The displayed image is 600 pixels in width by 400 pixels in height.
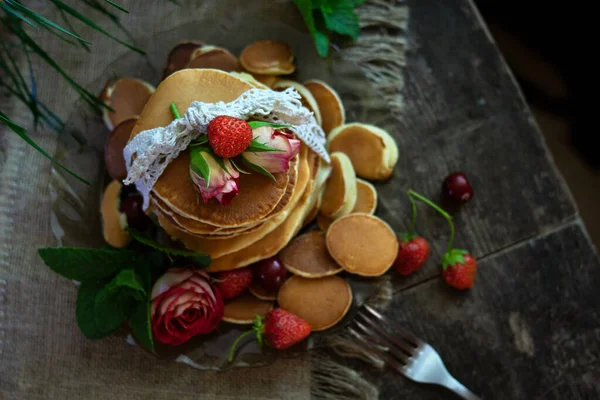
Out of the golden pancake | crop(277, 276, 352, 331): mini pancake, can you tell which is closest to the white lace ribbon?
the golden pancake

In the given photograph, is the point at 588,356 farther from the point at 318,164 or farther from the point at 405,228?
the point at 318,164

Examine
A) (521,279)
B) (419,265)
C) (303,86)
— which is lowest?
(521,279)

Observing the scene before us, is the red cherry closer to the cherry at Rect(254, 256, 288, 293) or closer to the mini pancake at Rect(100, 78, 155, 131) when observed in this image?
the cherry at Rect(254, 256, 288, 293)

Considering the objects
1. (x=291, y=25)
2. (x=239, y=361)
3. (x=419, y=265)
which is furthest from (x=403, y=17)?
(x=239, y=361)

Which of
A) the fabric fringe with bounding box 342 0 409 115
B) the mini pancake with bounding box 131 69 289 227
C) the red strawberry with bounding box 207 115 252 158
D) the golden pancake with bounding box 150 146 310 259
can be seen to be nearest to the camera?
the red strawberry with bounding box 207 115 252 158

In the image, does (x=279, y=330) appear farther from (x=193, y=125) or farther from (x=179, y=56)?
(x=179, y=56)

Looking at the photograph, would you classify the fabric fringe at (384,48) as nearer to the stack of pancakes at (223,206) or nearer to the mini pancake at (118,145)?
the stack of pancakes at (223,206)
